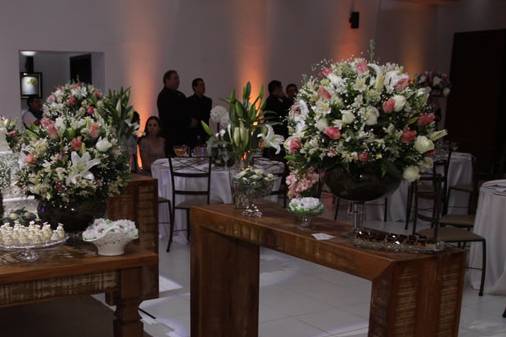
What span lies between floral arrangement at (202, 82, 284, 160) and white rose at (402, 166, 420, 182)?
893 mm

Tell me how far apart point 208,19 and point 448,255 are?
27.2 ft

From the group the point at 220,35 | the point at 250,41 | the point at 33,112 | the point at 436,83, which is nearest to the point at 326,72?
the point at 436,83

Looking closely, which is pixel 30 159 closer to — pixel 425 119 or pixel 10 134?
pixel 10 134

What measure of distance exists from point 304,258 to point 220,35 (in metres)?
7.99

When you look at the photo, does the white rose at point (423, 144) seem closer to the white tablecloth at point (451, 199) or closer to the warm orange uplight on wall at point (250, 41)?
the white tablecloth at point (451, 199)

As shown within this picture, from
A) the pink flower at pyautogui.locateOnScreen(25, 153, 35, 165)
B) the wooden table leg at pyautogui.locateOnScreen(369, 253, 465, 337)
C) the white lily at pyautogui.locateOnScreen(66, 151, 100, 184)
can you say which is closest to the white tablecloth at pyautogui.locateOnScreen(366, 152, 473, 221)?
the wooden table leg at pyautogui.locateOnScreen(369, 253, 465, 337)

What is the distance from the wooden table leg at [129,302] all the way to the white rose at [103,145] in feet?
2.01

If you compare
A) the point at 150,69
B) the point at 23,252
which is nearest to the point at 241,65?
the point at 150,69

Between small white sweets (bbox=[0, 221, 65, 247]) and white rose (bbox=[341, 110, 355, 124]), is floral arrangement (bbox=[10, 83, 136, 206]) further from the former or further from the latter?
white rose (bbox=[341, 110, 355, 124])

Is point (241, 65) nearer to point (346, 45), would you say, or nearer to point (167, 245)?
point (346, 45)

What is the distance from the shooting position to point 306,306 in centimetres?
482

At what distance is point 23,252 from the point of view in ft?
8.93

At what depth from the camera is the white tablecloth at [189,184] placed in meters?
6.74

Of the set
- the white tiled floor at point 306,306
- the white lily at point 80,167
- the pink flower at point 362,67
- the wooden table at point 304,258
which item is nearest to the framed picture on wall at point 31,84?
the white tiled floor at point 306,306
